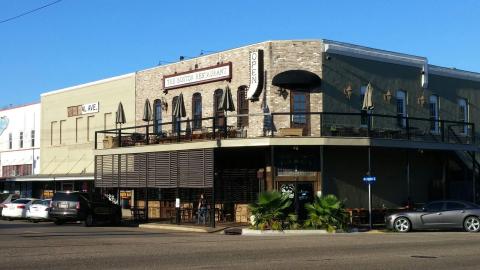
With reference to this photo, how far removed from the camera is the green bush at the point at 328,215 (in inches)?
972

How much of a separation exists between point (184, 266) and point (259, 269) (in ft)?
4.87

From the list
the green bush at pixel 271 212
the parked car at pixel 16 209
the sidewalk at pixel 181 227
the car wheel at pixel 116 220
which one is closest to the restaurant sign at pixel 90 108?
the parked car at pixel 16 209

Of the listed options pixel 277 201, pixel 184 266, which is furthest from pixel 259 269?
pixel 277 201

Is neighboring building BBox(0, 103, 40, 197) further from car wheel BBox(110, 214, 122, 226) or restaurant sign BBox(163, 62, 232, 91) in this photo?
car wheel BBox(110, 214, 122, 226)

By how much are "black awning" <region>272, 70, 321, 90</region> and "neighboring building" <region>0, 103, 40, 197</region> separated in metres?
24.4

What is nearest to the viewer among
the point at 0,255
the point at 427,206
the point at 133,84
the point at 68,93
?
the point at 0,255

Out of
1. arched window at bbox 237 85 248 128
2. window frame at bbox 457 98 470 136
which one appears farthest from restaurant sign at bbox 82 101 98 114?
window frame at bbox 457 98 470 136

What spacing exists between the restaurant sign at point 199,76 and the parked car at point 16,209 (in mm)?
9421

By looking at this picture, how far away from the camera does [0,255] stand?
1390 centimetres

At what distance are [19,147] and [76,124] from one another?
9119 mm

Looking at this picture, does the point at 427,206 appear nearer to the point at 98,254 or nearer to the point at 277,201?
the point at 277,201

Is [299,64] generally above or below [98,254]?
above

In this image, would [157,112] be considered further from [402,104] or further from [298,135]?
[402,104]

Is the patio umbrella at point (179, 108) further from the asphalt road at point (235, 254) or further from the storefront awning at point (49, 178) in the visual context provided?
the asphalt road at point (235, 254)
